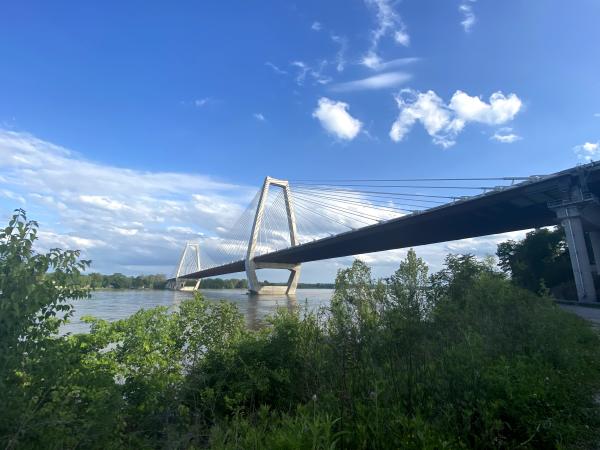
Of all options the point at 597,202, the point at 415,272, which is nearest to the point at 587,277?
the point at 597,202

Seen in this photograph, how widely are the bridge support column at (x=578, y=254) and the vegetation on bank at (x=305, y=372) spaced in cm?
1977

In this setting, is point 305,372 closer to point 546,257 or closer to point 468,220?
point 468,220

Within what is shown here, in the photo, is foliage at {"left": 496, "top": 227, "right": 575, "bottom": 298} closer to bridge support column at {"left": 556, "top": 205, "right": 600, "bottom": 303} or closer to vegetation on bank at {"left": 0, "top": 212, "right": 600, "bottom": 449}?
bridge support column at {"left": 556, "top": 205, "right": 600, "bottom": 303}

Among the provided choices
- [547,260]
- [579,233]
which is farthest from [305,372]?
[547,260]

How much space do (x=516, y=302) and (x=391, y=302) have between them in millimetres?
2746

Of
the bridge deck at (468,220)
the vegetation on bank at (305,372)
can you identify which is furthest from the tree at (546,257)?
the vegetation on bank at (305,372)

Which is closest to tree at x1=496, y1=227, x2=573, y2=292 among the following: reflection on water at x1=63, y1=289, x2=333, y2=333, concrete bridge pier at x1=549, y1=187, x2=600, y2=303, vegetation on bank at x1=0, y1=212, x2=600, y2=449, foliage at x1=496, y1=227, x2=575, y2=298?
foliage at x1=496, y1=227, x2=575, y2=298

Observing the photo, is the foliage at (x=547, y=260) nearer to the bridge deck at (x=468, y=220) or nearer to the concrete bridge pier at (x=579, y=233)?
the bridge deck at (x=468, y=220)

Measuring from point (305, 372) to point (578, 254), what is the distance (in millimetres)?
26421

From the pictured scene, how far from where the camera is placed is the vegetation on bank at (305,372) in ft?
9.93

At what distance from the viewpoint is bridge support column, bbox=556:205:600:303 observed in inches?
960

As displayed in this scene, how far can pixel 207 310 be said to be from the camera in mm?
7336

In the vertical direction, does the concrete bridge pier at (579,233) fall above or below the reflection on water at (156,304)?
above

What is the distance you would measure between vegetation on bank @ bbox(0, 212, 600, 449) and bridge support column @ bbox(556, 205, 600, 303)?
1977 cm
